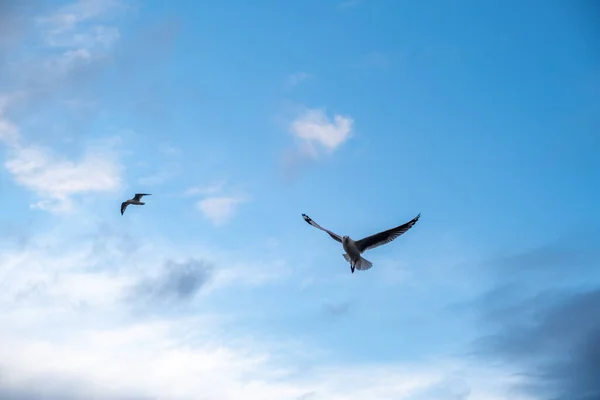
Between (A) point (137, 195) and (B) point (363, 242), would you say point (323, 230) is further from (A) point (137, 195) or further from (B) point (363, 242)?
(A) point (137, 195)

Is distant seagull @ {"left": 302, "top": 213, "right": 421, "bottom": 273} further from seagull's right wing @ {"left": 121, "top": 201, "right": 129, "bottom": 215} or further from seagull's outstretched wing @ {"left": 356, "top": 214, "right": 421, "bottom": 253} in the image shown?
seagull's right wing @ {"left": 121, "top": 201, "right": 129, "bottom": 215}

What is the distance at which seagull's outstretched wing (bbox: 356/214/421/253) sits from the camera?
142 ft

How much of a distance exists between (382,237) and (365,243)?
110 cm

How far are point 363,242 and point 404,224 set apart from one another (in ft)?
8.88

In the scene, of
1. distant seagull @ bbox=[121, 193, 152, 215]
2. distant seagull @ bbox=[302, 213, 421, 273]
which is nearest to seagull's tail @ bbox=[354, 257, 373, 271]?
distant seagull @ bbox=[302, 213, 421, 273]

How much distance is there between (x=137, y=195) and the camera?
2507 inches

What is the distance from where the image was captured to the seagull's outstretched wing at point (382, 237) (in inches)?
1700

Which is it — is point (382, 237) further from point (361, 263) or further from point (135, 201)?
point (135, 201)

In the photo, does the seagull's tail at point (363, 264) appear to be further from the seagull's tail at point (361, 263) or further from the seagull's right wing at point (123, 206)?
the seagull's right wing at point (123, 206)

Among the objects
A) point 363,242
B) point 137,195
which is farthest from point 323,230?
point 137,195

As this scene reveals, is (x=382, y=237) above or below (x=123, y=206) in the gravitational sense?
below

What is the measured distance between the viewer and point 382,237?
43969 mm

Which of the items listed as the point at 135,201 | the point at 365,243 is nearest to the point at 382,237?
the point at 365,243

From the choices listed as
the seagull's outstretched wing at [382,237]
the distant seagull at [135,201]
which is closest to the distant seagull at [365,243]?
the seagull's outstretched wing at [382,237]
